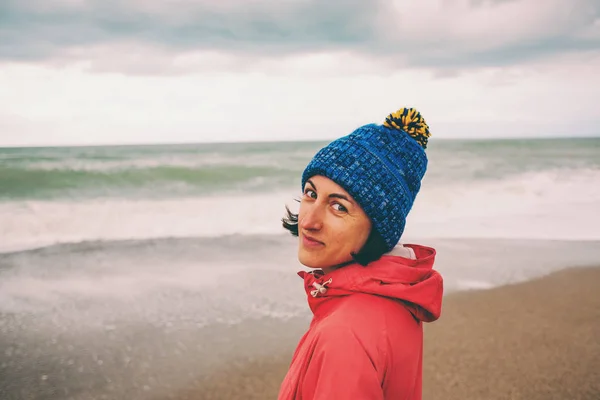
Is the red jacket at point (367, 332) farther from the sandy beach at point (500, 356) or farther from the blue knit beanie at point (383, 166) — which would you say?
the sandy beach at point (500, 356)

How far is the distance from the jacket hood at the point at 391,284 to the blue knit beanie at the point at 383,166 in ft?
0.50

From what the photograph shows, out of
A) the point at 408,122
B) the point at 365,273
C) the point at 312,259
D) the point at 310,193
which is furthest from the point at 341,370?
the point at 408,122

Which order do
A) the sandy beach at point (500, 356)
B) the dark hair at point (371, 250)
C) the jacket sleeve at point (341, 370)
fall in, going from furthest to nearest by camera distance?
the sandy beach at point (500, 356) → the dark hair at point (371, 250) → the jacket sleeve at point (341, 370)

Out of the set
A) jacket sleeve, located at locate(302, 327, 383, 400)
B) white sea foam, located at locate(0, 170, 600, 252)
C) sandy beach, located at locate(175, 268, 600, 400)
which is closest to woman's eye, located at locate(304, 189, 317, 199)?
jacket sleeve, located at locate(302, 327, 383, 400)

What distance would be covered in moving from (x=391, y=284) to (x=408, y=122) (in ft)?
2.05

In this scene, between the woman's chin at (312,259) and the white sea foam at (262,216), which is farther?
the white sea foam at (262,216)

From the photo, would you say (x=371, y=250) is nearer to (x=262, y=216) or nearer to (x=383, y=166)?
(x=383, y=166)

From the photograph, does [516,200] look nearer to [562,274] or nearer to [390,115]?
[562,274]

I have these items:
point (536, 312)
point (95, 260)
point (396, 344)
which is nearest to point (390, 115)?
point (396, 344)

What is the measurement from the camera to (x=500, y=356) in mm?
4805

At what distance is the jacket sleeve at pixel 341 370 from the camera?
1213 millimetres

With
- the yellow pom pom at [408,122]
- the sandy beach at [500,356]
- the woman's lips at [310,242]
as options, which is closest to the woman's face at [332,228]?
the woman's lips at [310,242]

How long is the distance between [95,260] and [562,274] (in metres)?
8.25

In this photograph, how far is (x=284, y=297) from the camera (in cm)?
644
